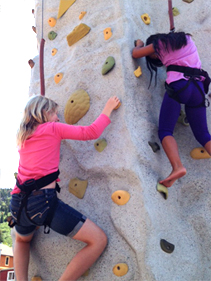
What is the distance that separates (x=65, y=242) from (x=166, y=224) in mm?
673

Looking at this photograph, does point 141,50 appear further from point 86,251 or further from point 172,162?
point 86,251

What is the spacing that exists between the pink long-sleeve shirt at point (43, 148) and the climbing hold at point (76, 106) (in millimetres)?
520

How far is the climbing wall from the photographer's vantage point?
2.06 meters

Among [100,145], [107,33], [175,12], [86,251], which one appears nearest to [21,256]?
[86,251]

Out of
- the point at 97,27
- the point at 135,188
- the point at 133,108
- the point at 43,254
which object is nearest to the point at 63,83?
the point at 97,27

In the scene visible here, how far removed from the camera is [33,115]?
6.66ft

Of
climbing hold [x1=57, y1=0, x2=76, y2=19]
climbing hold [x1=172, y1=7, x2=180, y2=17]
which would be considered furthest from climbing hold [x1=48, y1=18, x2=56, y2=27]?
climbing hold [x1=172, y1=7, x2=180, y2=17]

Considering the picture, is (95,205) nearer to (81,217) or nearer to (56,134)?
(81,217)

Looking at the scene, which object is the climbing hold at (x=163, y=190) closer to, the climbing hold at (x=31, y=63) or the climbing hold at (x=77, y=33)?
the climbing hold at (x=77, y=33)

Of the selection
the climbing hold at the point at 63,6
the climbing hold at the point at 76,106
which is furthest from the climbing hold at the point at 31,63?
the climbing hold at the point at 76,106

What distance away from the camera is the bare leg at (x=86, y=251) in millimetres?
1992

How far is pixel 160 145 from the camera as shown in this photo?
2.39 meters

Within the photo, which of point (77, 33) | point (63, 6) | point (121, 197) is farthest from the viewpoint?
point (63, 6)

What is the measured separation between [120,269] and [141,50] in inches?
57.7
